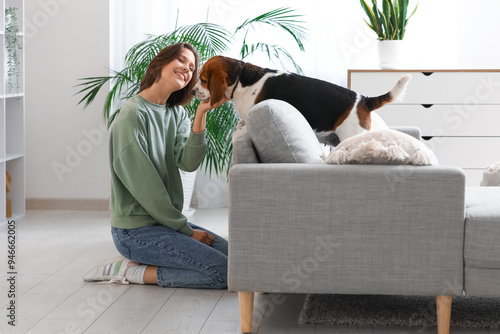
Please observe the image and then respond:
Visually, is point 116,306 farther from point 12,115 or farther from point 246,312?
point 12,115

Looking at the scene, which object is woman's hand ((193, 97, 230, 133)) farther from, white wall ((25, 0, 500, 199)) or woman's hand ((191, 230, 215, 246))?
white wall ((25, 0, 500, 199))

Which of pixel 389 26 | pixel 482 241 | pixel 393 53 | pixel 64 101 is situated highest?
pixel 389 26

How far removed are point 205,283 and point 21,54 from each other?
210 cm

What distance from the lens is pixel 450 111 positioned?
421 cm

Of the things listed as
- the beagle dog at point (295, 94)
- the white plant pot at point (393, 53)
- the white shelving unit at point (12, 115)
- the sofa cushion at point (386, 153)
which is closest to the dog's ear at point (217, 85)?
the beagle dog at point (295, 94)

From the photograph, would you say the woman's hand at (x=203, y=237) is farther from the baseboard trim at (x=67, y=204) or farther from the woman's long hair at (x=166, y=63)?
the baseboard trim at (x=67, y=204)

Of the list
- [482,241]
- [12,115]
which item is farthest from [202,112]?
[12,115]

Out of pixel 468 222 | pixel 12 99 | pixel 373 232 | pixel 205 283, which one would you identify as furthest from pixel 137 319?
pixel 12 99

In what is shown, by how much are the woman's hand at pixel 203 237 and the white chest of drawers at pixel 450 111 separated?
1732mm

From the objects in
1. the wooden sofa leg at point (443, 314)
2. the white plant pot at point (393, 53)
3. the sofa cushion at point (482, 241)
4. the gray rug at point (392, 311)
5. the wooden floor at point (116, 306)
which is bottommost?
the wooden floor at point (116, 306)

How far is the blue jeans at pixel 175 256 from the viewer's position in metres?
2.61

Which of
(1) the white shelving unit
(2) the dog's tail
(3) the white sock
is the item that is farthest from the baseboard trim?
(2) the dog's tail

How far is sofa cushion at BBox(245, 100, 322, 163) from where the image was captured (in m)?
2.21

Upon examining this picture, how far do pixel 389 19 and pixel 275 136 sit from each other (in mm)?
2343
